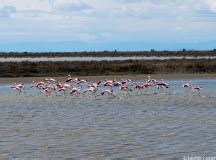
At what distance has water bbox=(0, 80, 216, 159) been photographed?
11.3 metres

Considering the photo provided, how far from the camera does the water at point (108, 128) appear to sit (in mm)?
11312

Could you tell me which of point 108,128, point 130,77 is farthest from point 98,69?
point 108,128

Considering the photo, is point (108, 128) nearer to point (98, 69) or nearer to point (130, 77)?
point (130, 77)

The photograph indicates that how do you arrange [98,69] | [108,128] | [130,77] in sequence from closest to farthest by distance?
[108,128] → [130,77] → [98,69]

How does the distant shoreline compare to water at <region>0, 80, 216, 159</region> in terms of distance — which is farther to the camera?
the distant shoreline

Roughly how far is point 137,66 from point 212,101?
26097 mm

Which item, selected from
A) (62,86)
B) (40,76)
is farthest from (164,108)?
(40,76)

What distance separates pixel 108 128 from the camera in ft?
47.7

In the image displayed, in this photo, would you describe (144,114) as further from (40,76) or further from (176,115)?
(40,76)

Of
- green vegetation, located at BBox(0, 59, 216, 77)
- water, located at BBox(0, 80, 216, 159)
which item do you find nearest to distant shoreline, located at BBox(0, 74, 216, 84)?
green vegetation, located at BBox(0, 59, 216, 77)

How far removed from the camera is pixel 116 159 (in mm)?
10500

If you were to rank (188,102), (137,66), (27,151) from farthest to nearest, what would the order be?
(137,66) → (188,102) → (27,151)

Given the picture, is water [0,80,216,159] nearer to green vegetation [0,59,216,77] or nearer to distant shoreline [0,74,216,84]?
distant shoreline [0,74,216,84]

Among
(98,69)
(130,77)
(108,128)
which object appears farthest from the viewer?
(98,69)
